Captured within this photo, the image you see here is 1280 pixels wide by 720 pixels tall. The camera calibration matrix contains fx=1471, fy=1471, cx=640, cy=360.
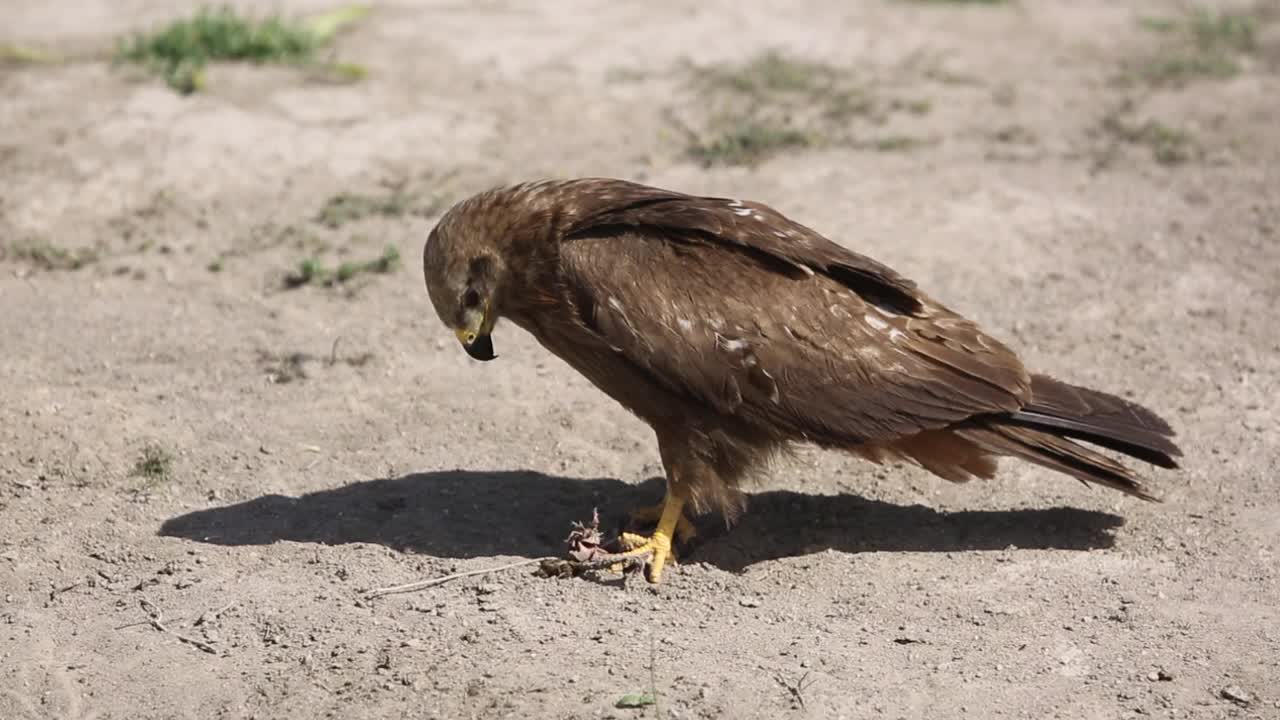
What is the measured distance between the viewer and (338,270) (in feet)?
24.5

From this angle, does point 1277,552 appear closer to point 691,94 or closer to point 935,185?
point 935,185

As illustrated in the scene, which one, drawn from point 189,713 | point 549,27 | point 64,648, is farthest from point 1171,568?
point 549,27

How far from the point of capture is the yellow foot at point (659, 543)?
5312mm

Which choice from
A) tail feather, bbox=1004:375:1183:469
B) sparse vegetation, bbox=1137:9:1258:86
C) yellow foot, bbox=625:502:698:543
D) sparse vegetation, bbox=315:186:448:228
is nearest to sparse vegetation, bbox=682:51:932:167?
sparse vegetation, bbox=315:186:448:228

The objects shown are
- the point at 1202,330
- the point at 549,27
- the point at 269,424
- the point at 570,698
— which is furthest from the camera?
the point at 549,27

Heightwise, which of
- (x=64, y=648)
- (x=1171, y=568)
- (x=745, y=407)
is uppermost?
(x=745, y=407)

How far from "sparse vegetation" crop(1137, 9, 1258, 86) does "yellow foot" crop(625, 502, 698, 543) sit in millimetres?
6207

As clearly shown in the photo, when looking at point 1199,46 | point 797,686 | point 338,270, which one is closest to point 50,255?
point 338,270

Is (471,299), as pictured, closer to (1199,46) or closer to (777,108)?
(777,108)

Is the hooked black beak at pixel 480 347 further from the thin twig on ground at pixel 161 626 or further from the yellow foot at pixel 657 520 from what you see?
the thin twig on ground at pixel 161 626

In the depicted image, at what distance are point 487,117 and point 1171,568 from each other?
17.4ft

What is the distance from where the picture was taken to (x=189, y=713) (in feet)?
14.6

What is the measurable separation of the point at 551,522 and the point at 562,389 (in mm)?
1046

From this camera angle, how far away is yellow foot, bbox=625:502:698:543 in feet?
18.4
